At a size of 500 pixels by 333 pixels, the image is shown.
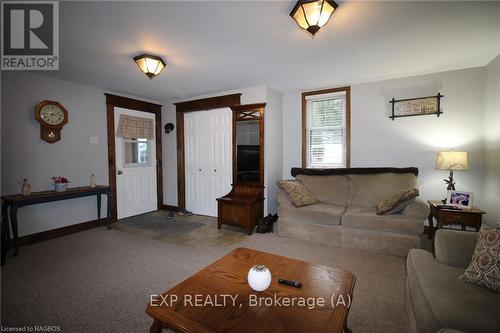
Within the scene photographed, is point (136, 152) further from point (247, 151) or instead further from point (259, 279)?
point (259, 279)

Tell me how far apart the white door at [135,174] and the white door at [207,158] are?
2.62 feet

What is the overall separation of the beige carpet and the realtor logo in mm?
2409

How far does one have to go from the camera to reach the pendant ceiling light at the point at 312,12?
1.74 metres

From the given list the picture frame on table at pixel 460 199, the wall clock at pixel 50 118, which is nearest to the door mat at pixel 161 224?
the wall clock at pixel 50 118

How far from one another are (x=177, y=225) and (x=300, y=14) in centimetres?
364

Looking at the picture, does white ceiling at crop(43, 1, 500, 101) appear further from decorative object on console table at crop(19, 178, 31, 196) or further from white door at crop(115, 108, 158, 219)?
decorative object on console table at crop(19, 178, 31, 196)

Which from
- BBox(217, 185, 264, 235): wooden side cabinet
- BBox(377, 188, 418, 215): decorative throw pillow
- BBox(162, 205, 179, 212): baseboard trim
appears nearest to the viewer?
BBox(377, 188, 418, 215): decorative throw pillow

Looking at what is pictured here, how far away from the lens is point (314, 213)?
328 cm

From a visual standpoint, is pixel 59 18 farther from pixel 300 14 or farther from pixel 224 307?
pixel 224 307

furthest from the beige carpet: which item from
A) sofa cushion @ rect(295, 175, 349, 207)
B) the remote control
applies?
sofa cushion @ rect(295, 175, 349, 207)

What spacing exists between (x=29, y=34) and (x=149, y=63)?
3.60 ft

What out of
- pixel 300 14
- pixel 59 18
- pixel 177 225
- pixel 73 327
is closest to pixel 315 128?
pixel 300 14

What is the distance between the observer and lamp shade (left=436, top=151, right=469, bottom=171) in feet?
9.68

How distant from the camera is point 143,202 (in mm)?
4941
